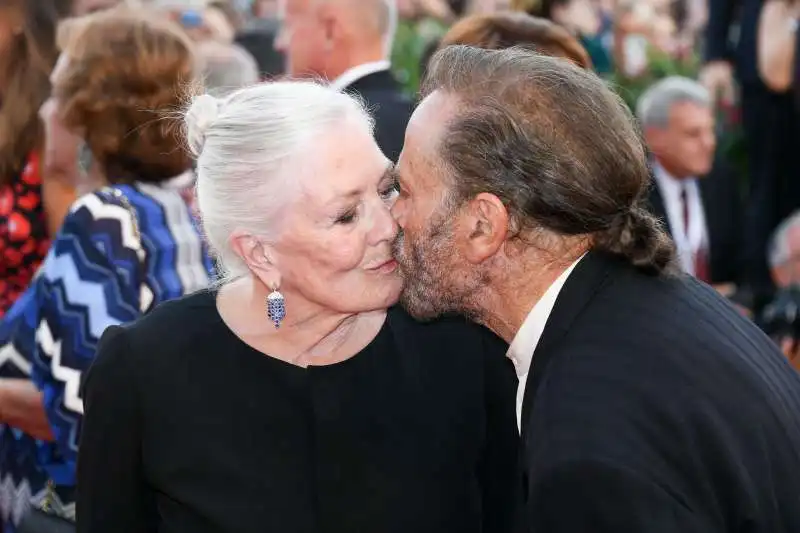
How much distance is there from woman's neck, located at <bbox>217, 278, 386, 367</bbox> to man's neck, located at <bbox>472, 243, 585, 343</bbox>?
1.06 ft

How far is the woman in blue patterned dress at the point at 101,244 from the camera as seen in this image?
3.11 metres

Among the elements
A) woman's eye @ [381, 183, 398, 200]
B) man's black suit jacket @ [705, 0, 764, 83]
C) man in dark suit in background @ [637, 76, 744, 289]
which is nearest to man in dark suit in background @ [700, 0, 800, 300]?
man's black suit jacket @ [705, 0, 764, 83]

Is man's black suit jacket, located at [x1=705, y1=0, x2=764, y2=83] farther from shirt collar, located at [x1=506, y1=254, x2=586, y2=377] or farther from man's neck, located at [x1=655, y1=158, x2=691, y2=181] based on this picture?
shirt collar, located at [x1=506, y1=254, x2=586, y2=377]

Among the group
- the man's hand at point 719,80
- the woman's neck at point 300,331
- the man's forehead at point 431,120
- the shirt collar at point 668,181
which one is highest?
the man's forehead at point 431,120

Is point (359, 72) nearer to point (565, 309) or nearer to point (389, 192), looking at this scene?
point (389, 192)

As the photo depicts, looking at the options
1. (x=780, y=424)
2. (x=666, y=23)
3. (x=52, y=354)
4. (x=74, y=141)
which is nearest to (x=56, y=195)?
(x=74, y=141)

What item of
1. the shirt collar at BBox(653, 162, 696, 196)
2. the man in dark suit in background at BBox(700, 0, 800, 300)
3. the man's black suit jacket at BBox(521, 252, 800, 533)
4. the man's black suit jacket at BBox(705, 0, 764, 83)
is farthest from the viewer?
the man's black suit jacket at BBox(705, 0, 764, 83)

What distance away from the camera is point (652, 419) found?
192cm

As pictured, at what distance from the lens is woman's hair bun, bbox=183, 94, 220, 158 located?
2.52m

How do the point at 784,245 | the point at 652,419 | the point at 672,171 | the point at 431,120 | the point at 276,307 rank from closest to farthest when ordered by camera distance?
the point at 652,419 → the point at 431,120 → the point at 276,307 → the point at 784,245 → the point at 672,171

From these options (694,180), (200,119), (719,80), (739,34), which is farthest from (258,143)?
(719,80)

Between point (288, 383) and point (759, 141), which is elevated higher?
point (288, 383)

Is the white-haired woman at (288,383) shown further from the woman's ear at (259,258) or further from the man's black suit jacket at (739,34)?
the man's black suit jacket at (739,34)

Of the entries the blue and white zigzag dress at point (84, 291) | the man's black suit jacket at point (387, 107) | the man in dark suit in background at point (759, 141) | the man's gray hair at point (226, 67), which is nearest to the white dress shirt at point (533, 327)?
the blue and white zigzag dress at point (84, 291)
